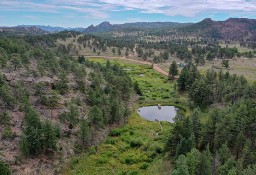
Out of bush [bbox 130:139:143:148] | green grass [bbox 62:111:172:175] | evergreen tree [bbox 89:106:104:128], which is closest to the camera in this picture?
green grass [bbox 62:111:172:175]

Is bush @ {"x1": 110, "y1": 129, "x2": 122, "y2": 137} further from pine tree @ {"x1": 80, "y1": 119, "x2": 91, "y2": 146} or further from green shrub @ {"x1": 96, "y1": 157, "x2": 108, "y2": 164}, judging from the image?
green shrub @ {"x1": 96, "y1": 157, "x2": 108, "y2": 164}

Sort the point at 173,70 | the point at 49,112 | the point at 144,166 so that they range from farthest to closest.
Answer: the point at 173,70, the point at 49,112, the point at 144,166

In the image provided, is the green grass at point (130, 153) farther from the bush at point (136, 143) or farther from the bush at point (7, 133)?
the bush at point (7, 133)

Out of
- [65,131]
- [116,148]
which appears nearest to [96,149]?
[116,148]

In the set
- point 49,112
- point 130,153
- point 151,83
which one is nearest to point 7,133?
point 49,112

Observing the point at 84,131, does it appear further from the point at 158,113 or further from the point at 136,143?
the point at 158,113

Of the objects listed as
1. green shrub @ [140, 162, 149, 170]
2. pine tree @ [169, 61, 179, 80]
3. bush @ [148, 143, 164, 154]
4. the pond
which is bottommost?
green shrub @ [140, 162, 149, 170]

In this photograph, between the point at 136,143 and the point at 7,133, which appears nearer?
the point at 7,133

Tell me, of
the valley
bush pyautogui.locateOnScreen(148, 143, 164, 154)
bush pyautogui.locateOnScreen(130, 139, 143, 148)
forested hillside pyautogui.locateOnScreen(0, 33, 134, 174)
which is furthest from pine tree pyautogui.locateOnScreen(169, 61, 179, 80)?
bush pyautogui.locateOnScreen(148, 143, 164, 154)

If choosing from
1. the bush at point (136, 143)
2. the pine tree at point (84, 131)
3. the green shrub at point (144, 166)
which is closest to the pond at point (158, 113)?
the bush at point (136, 143)
